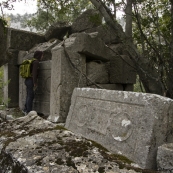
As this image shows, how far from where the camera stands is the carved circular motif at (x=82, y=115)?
126 inches

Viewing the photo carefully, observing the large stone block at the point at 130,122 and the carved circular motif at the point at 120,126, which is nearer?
the large stone block at the point at 130,122

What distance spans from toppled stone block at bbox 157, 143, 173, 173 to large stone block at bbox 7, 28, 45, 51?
18.6 ft

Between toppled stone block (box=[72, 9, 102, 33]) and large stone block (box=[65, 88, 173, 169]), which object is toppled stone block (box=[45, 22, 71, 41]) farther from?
large stone block (box=[65, 88, 173, 169])

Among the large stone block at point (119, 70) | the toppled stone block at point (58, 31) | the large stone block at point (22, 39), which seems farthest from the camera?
the toppled stone block at point (58, 31)

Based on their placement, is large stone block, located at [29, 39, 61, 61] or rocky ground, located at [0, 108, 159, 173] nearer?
rocky ground, located at [0, 108, 159, 173]

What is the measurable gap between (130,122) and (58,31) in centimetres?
505

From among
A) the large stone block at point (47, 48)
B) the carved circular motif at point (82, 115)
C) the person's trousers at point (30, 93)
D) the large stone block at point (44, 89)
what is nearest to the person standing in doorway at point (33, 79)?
the person's trousers at point (30, 93)

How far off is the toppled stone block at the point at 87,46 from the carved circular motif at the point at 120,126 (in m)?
2.08

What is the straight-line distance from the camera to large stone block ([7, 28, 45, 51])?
255 inches

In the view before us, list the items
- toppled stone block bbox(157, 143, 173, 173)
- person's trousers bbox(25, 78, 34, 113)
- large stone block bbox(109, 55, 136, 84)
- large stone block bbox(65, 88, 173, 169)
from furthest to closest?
1. person's trousers bbox(25, 78, 34, 113)
2. large stone block bbox(109, 55, 136, 84)
3. large stone block bbox(65, 88, 173, 169)
4. toppled stone block bbox(157, 143, 173, 173)

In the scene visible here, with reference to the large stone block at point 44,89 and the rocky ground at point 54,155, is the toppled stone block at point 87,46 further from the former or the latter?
the rocky ground at point 54,155

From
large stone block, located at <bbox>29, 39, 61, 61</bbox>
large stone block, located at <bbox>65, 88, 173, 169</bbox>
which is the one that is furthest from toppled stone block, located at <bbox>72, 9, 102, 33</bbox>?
large stone block, located at <bbox>65, 88, 173, 169</bbox>

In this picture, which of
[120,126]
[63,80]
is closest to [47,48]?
[63,80]

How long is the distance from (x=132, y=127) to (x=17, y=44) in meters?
5.25
